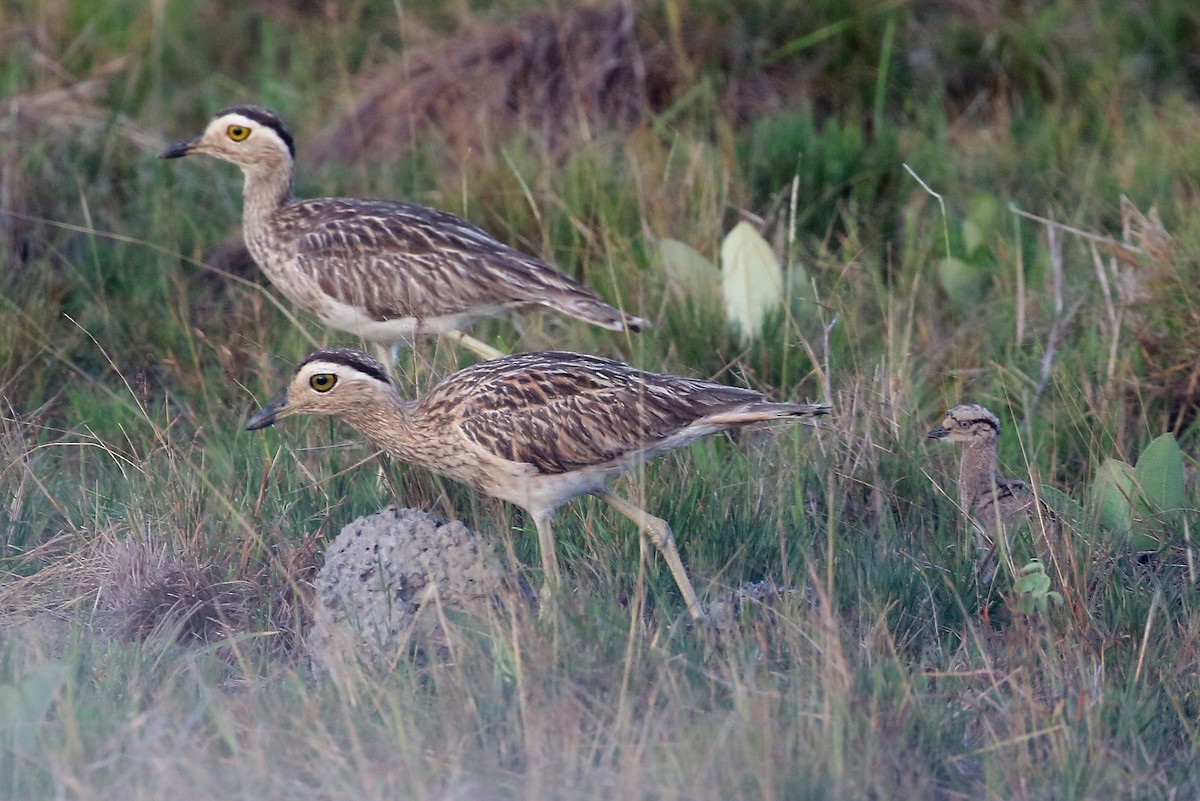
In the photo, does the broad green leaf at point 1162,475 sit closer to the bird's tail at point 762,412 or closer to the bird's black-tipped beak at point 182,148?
the bird's tail at point 762,412

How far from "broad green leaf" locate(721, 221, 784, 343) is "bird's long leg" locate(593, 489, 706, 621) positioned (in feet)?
6.66

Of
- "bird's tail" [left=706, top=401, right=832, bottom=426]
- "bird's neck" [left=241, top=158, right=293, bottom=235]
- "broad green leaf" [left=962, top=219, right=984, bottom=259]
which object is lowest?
"broad green leaf" [left=962, top=219, right=984, bottom=259]

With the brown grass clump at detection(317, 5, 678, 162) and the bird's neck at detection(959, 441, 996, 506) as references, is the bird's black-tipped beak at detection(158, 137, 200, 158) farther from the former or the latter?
the bird's neck at detection(959, 441, 996, 506)

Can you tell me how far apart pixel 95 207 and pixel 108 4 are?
342cm

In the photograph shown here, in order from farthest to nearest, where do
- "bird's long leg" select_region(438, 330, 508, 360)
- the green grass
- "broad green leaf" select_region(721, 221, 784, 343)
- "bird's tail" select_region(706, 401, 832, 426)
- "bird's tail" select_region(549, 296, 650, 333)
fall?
"broad green leaf" select_region(721, 221, 784, 343), "bird's long leg" select_region(438, 330, 508, 360), "bird's tail" select_region(549, 296, 650, 333), "bird's tail" select_region(706, 401, 832, 426), the green grass

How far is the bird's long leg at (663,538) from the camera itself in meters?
5.07

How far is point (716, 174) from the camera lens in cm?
880

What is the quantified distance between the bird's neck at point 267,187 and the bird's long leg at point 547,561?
118 inches

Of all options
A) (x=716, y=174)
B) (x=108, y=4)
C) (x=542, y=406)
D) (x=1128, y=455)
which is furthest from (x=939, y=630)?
(x=108, y=4)

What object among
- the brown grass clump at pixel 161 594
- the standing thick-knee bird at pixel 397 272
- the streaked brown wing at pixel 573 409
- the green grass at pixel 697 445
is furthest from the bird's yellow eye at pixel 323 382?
the standing thick-knee bird at pixel 397 272

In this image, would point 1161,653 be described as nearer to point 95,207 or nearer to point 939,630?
point 939,630

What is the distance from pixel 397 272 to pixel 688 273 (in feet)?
4.57

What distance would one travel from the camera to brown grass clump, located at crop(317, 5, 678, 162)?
10047 millimetres

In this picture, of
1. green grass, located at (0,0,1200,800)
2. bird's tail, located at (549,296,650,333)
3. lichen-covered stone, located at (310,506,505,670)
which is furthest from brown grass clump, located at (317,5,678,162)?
lichen-covered stone, located at (310,506,505,670)
